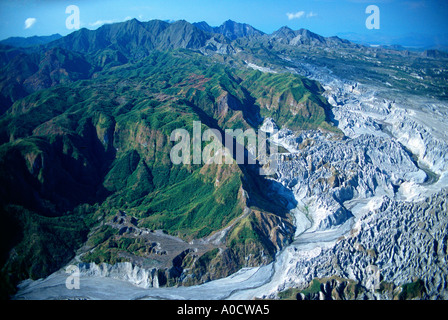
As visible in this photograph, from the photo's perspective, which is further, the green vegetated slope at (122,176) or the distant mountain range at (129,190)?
the green vegetated slope at (122,176)

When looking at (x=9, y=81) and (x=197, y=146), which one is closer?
(x=197, y=146)

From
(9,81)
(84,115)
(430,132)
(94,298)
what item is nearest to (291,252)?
(94,298)

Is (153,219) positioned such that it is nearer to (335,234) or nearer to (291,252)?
(291,252)

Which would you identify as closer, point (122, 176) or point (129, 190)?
point (129, 190)

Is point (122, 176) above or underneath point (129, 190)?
above

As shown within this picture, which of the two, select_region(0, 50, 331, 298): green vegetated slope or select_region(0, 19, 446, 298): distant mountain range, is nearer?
select_region(0, 19, 446, 298): distant mountain range

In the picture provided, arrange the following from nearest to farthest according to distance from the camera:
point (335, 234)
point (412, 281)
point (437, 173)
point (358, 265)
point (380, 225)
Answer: point (412, 281) < point (358, 265) < point (380, 225) < point (335, 234) < point (437, 173)

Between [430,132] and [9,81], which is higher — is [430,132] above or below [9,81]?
below

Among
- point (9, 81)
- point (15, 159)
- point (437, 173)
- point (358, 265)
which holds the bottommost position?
point (358, 265)
